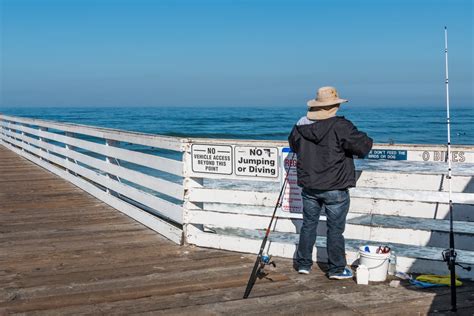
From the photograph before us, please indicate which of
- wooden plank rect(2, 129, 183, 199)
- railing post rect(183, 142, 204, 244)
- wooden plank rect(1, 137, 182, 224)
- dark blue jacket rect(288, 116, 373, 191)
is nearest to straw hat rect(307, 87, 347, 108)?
dark blue jacket rect(288, 116, 373, 191)

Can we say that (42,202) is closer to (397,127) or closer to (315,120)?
(315,120)

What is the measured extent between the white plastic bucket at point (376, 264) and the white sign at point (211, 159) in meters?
1.62

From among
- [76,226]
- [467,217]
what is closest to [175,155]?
[76,226]

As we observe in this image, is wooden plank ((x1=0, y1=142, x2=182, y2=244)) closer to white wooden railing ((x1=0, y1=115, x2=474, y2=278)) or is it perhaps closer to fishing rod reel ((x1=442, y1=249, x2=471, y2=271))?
white wooden railing ((x1=0, y1=115, x2=474, y2=278))

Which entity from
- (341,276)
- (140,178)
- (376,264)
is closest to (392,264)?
(376,264)

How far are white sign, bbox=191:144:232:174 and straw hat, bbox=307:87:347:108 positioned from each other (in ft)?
4.01

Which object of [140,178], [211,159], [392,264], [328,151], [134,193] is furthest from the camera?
[134,193]

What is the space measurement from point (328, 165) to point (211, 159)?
1.48 meters

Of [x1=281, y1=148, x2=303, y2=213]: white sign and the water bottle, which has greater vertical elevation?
[x1=281, y1=148, x2=303, y2=213]: white sign

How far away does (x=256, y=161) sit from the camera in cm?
589

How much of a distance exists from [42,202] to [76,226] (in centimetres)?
218

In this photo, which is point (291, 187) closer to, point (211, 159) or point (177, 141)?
point (211, 159)

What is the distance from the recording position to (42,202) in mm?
9641

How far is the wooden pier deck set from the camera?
454 cm
